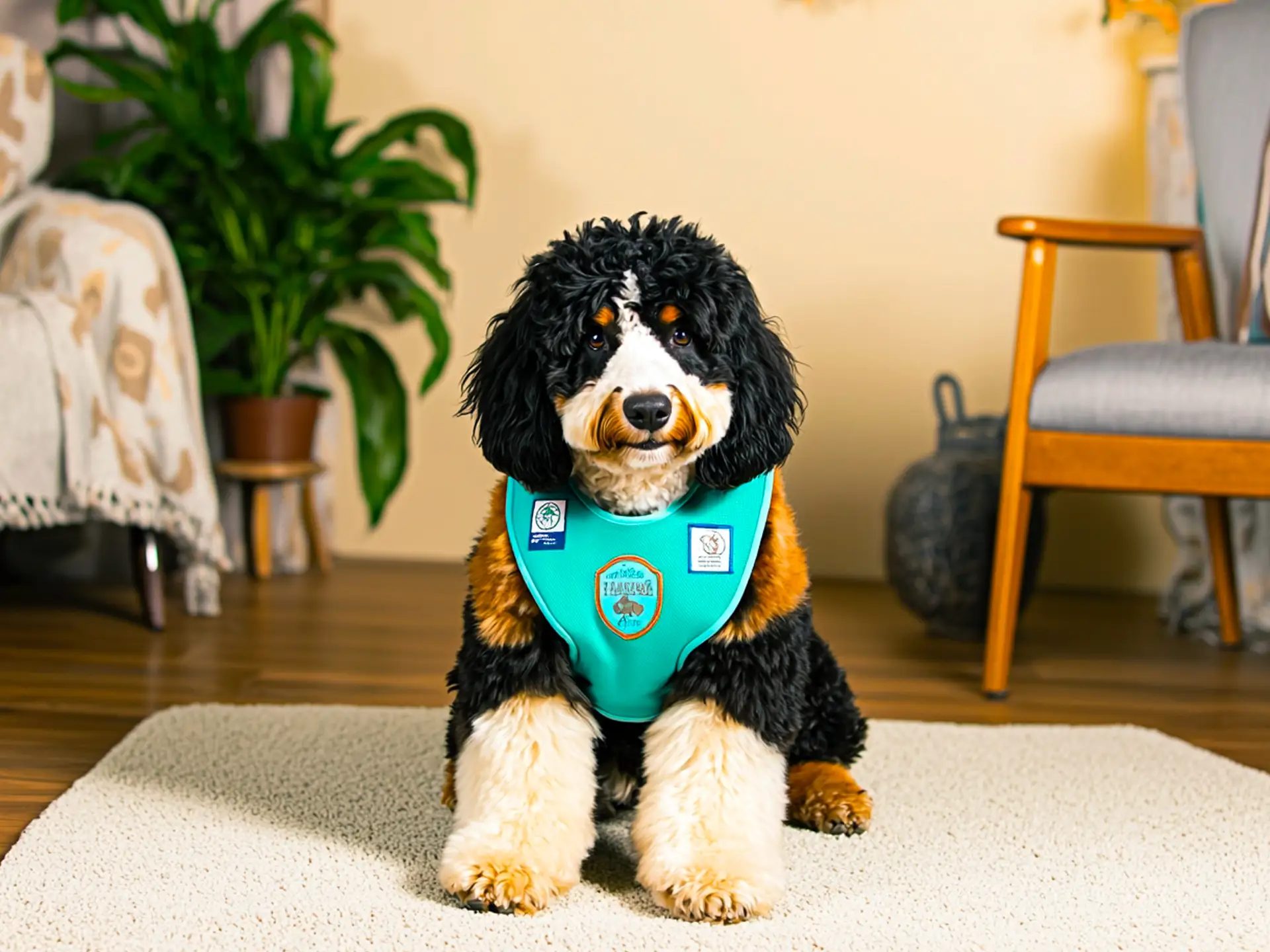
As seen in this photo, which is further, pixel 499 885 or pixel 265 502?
pixel 265 502

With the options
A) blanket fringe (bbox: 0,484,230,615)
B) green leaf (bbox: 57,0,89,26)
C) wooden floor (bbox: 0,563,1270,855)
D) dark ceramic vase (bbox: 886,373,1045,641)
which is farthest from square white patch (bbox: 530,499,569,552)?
green leaf (bbox: 57,0,89,26)

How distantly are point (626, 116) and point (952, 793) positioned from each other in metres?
2.08

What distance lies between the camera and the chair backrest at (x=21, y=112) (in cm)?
250

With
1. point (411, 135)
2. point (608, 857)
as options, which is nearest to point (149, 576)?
point (411, 135)

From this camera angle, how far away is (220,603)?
2.71 meters

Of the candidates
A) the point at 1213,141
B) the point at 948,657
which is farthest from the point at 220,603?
the point at 1213,141

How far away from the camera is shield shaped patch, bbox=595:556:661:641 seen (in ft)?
4.08

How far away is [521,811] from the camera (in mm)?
1199

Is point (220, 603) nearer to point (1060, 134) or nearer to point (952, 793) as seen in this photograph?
point (952, 793)

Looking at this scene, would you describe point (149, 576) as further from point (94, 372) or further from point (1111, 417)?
point (1111, 417)

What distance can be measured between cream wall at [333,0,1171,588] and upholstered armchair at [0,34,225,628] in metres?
0.90

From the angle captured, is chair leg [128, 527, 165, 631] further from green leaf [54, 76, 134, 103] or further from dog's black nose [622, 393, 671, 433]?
→ dog's black nose [622, 393, 671, 433]

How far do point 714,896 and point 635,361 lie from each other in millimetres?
489

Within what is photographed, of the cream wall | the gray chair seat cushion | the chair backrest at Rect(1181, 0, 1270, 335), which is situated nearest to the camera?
the gray chair seat cushion
